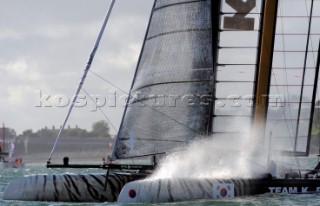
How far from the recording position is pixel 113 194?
21859mm

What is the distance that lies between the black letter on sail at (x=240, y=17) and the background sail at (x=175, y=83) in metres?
0.88

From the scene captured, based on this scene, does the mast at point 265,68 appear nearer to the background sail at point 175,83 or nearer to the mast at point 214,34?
the mast at point 214,34

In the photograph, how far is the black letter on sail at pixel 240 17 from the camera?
23.1 m

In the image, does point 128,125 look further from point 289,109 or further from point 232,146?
point 289,109

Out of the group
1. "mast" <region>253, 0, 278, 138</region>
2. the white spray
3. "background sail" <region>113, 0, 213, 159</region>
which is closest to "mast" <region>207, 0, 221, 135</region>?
"background sail" <region>113, 0, 213, 159</region>

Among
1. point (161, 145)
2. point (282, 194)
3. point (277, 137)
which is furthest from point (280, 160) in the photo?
point (161, 145)

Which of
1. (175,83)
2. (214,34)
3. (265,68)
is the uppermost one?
(214,34)

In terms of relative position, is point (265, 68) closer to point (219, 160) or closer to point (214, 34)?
point (214, 34)

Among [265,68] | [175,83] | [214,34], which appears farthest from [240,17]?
[175,83]

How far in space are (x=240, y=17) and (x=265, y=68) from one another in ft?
4.85

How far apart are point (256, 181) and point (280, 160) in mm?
2629

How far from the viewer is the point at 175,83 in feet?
73.2

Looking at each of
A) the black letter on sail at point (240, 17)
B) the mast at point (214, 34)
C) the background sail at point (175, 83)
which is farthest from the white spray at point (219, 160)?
the black letter on sail at point (240, 17)

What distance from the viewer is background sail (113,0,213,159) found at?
72.7 ft
